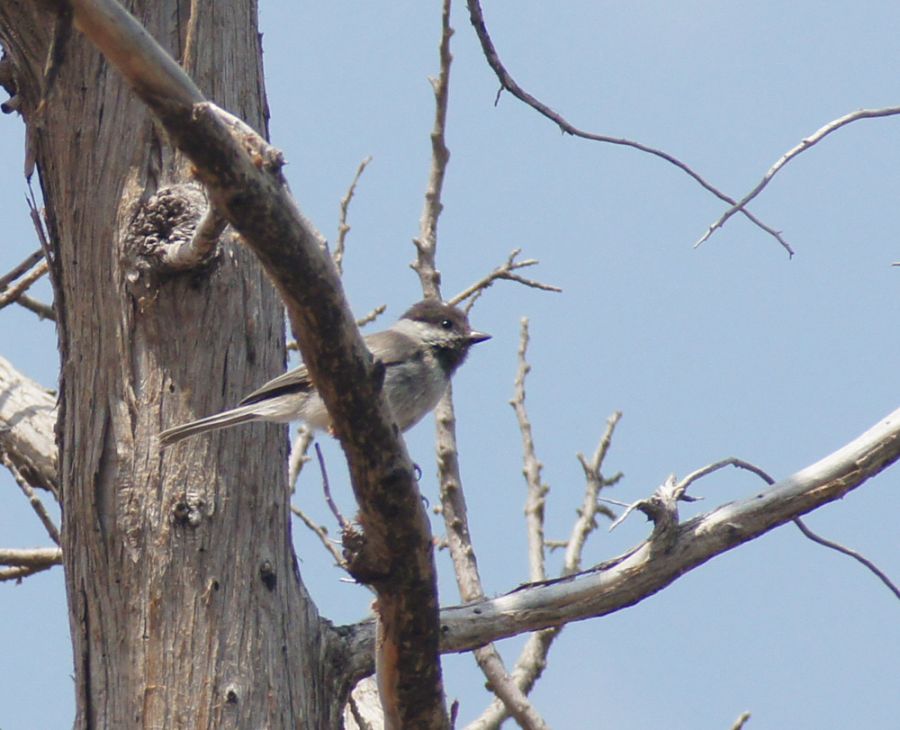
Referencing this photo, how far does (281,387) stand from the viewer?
13.5ft

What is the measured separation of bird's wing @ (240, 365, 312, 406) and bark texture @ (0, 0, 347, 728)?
5 cm

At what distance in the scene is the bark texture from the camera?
143 inches

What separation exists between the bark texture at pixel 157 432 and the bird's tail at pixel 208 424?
35 millimetres

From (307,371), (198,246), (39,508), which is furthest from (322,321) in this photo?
(39,508)

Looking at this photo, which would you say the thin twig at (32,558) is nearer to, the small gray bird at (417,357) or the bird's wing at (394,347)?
the small gray bird at (417,357)

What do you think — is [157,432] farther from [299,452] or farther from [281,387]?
[299,452]

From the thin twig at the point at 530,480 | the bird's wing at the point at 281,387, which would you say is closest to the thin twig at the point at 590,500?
the thin twig at the point at 530,480

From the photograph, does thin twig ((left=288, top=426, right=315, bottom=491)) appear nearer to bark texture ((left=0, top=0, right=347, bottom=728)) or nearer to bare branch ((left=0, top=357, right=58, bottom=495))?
bare branch ((left=0, top=357, right=58, bottom=495))

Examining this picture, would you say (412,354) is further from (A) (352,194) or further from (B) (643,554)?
(B) (643,554)

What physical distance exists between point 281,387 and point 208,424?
396 millimetres

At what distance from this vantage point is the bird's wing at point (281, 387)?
3969mm

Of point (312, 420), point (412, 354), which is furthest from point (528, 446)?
point (312, 420)

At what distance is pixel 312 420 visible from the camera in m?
5.16

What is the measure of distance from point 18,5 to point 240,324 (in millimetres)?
1333
